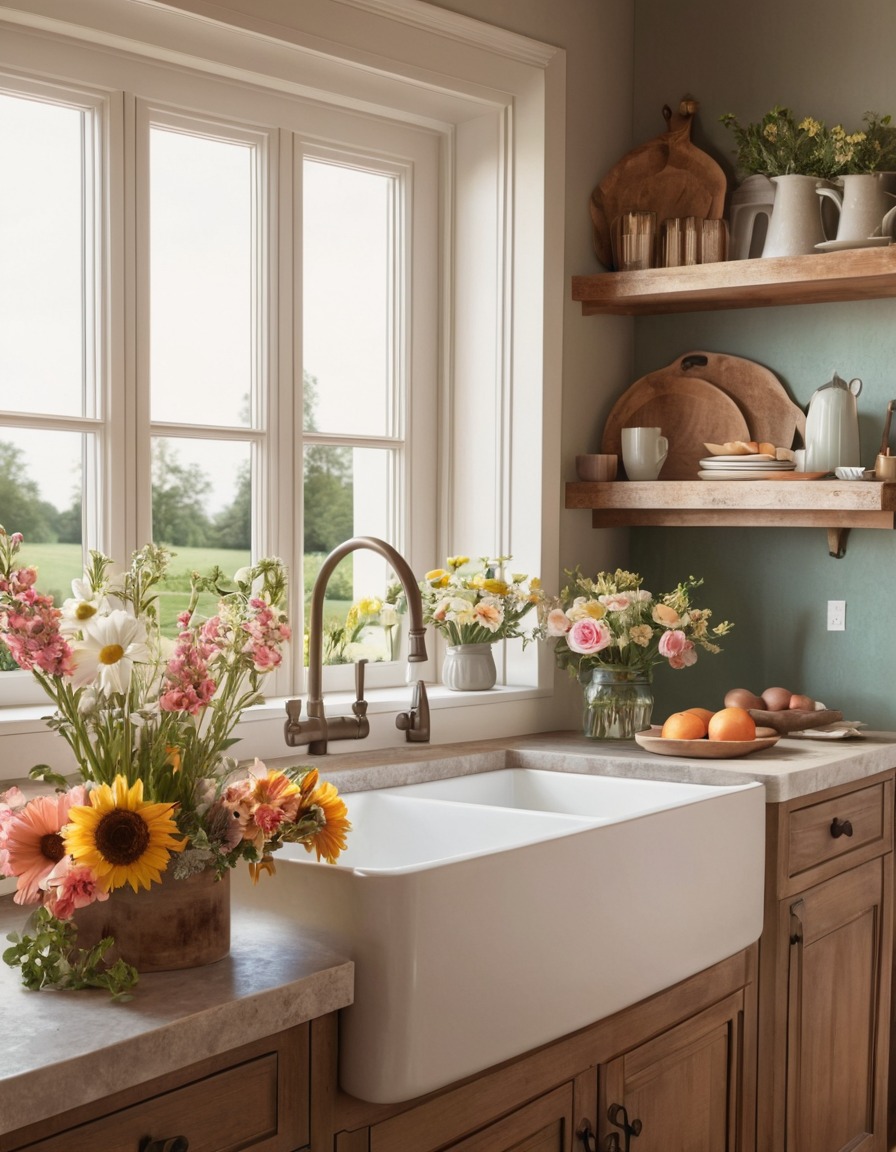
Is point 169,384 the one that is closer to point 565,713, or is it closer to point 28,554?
point 28,554

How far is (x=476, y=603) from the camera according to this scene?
2.87 m

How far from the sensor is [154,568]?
1.50 metres

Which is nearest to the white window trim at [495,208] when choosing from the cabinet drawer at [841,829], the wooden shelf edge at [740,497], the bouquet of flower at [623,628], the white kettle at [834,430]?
the wooden shelf edge at [740,497]

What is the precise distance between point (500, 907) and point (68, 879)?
577mm

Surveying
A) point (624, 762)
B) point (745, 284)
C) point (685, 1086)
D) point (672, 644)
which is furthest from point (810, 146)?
point (685, 1086)

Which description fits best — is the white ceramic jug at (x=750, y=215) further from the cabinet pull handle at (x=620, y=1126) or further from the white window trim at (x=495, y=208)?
the cabinet pull handle at (x=620, y=1126)

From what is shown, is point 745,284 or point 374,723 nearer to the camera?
point 374,723

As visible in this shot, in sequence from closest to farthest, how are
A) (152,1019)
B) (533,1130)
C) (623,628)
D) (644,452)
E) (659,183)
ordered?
1. (152,1019)
2. (533,1130)
3. (623,628)
4. (644,452)
5. (659,183)

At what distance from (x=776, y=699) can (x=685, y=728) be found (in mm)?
367

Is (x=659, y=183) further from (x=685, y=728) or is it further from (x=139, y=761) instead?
(x=139, y=761)

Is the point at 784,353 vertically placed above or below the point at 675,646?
above

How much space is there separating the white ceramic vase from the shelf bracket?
849 millimetres

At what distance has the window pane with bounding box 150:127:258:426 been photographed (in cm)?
267

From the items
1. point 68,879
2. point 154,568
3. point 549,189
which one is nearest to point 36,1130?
point 68,879
